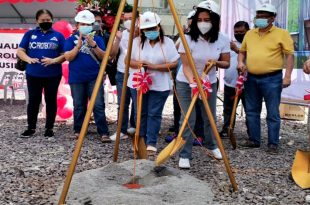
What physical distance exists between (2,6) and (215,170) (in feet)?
32.2

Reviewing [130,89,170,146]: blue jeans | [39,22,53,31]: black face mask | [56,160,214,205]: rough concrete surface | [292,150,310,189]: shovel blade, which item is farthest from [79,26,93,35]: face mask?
[292,150,310,189]: shovel blade

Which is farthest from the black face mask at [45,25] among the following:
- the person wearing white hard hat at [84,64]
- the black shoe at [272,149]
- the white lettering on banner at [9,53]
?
the white lettering on banner at [9,53]

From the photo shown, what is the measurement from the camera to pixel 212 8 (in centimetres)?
502

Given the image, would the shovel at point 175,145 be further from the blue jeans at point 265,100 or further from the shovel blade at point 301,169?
the blue jeans at point 265,100

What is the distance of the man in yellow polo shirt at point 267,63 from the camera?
5.92 m

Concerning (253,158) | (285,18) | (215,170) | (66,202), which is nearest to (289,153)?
(253,158)

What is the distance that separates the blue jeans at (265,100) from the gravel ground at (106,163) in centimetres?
26

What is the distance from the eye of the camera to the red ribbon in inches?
219

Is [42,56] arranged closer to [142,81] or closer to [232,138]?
[142,81]

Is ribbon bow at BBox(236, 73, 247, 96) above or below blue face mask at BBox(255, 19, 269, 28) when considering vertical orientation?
below

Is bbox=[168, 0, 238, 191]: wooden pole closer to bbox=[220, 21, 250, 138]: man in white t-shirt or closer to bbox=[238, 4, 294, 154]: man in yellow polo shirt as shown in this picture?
bbox=[238, 4, 294, 154]: man in yellow polo shirt

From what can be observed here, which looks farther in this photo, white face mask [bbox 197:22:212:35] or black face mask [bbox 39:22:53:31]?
black face mask [bbox 39:22:53:31]

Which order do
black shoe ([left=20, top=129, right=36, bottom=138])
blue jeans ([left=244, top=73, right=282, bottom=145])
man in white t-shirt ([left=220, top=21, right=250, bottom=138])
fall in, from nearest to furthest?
blue jeans ([left=244, top=73, right=282, bottom=145]) → man in white t-shirt ([left=220, top=21, right=250, bottom=138]) → black shoe ([left=20, top=129, right=36, bottom=138])

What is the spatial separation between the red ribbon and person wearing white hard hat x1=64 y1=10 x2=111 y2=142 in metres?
0.95
